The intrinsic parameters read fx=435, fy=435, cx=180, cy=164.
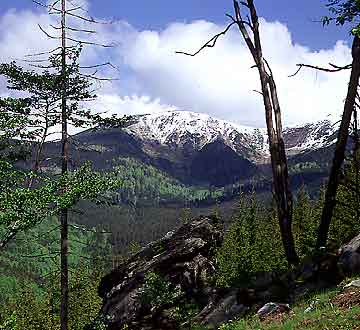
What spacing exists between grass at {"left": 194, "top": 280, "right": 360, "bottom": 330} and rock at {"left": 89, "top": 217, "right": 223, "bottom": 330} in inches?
445

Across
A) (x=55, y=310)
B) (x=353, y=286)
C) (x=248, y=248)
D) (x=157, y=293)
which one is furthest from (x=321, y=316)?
(x=55, y=310)

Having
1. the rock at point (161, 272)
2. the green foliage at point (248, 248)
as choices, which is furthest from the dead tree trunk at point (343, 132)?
the green foliage at point (248, 248)

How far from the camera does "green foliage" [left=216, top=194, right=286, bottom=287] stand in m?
43.0

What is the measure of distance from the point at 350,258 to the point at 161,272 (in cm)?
1668

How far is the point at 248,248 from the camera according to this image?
4666cm

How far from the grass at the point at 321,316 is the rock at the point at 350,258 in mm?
1254

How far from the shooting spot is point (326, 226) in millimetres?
15539

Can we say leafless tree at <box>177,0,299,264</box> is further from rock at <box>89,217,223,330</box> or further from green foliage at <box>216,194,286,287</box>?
green foliage at <box>216,194,286,287</box>

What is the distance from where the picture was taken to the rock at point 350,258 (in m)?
15.0

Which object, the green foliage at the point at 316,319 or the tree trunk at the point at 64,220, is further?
the tree trunk at the point at 64,220

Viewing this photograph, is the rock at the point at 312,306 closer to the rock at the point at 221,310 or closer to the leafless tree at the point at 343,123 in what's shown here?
the leafless tree at the point at 343,123

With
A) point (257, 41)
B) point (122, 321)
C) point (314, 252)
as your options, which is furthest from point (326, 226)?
point (122, 321)

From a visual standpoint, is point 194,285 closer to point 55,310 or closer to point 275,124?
point 275,124

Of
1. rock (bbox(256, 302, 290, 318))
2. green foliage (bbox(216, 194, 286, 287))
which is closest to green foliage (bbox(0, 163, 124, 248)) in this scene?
rock (bbox(256, 302, 290, 318))
